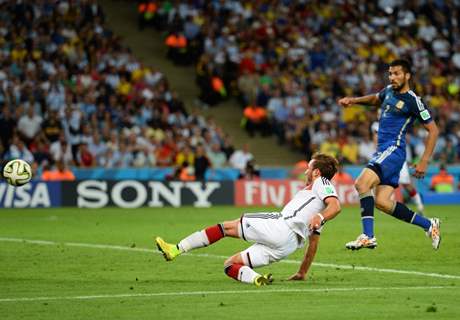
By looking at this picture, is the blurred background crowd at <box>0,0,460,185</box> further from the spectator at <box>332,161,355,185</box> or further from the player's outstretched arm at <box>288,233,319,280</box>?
the player's outstretched arm at <box>288,233,319,280</box>

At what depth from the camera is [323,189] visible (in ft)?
39.9

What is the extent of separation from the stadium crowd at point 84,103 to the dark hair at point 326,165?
56.5 ft

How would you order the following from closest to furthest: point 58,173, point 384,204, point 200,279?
point 200,279, point 384,204, point 58,173

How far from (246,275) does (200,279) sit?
107 centimetres

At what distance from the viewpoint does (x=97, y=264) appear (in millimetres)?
14844

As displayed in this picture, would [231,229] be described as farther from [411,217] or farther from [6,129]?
[6,129]

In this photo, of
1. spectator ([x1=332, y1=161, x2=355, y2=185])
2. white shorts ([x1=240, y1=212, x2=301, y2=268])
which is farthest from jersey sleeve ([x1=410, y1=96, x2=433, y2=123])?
spectator ([x1=332, y1=161, x2=355, y2=185])

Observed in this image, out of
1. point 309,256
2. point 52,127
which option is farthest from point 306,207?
point 52,127

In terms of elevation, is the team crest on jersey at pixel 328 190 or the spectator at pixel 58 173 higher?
the team crest on jersey at pixel 328 190

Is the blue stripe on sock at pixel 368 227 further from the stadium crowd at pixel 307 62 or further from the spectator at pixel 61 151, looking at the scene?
the stadium crowd at pixel 307 62

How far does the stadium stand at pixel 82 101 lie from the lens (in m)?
30.0

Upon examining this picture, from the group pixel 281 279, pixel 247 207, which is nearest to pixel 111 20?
pixel 247 207

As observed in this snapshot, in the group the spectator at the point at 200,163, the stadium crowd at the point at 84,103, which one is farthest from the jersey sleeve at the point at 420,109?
the spectator at the point at 200,163

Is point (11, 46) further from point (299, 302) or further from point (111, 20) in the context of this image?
point (299, 302)
